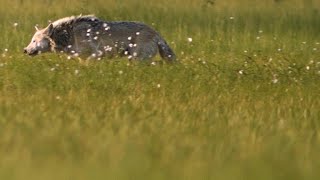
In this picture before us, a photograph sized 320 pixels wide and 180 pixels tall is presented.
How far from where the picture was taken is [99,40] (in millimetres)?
11984

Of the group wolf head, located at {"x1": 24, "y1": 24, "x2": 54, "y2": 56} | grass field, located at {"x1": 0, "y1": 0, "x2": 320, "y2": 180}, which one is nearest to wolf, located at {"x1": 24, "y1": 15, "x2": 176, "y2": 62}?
wolf head, located at {"x1": 24, "y1": 24, "x2": 54, "y2": 56}

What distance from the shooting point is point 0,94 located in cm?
871

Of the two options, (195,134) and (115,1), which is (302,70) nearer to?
(195,134)

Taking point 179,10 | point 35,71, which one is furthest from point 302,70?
point 179,10

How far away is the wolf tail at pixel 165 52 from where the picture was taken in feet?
38.4

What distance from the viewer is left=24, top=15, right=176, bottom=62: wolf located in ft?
38.9

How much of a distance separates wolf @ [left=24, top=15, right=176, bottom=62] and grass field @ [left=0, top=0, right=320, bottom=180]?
28cm

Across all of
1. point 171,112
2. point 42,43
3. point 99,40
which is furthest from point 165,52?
point 171,112

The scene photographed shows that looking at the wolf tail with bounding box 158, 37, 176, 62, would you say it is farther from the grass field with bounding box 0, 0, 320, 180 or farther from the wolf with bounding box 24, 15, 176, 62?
the grass field with bounding box 0, 0, 320, 180

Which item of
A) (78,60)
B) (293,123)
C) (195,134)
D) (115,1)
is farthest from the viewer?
(115,1)

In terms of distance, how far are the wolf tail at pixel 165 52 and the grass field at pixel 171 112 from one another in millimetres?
222

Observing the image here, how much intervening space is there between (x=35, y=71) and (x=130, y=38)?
7.09ft

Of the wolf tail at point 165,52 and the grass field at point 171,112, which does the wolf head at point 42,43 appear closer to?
the grass field at point 171,112

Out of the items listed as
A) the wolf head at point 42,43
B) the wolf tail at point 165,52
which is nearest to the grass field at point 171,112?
the wolf tail at point 165,52
